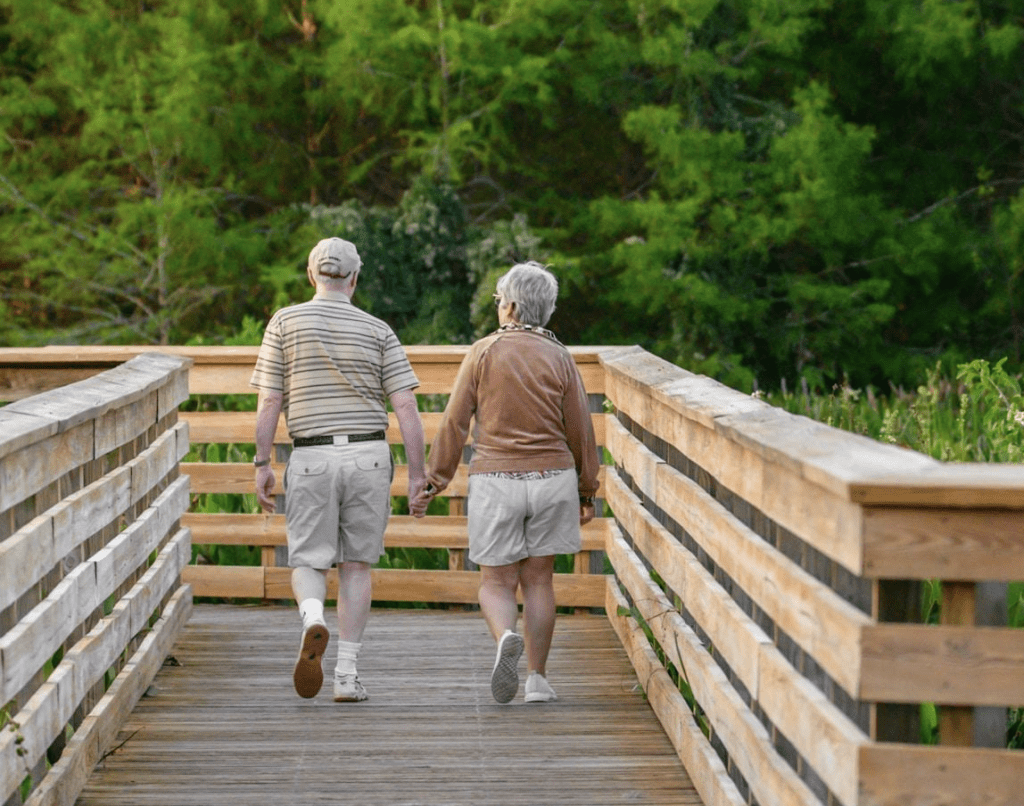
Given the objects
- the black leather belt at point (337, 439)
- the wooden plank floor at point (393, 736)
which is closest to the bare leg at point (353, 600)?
the wooden plank floor at point (393, 736)

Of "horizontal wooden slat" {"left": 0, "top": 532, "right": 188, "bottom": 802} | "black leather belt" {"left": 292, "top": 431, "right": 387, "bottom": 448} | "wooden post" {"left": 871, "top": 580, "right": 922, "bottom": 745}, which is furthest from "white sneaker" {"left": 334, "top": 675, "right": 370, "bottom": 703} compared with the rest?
"wooden post" {"left": 871, "top": 580, "right": 922, "bottom": 745}

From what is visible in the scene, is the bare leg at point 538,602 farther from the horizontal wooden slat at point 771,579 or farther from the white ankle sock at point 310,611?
the white ankle sock at point 310,611

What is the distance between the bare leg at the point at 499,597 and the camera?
5691 mm

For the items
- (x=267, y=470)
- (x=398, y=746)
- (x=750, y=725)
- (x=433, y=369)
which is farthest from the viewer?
(x=433, y=369)

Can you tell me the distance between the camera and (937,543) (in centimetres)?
276

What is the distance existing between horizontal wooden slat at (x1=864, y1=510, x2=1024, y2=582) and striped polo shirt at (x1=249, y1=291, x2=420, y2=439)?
301cm

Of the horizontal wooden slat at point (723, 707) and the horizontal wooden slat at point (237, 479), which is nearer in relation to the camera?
the horizontal wooden slat at point (723, 707)

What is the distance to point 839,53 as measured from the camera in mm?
22297

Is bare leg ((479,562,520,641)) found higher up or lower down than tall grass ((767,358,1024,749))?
lower down

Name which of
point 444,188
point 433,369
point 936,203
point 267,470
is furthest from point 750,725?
point 936,203

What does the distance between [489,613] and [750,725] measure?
6.50 ft

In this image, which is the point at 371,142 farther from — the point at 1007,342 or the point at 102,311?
the point at 1007,342

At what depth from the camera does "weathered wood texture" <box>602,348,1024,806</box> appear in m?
2.76

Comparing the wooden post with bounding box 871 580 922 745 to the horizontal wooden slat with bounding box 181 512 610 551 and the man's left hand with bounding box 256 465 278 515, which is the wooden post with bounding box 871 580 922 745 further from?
the horizontal wooden slat with bounding box 181 512 610 551
